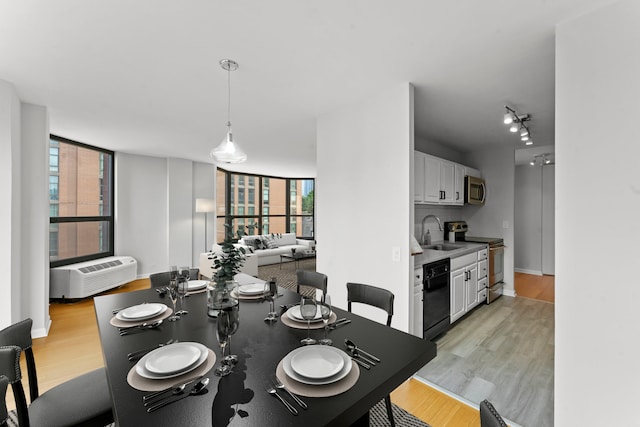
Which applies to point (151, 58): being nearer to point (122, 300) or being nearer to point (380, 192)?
point (122, 300)

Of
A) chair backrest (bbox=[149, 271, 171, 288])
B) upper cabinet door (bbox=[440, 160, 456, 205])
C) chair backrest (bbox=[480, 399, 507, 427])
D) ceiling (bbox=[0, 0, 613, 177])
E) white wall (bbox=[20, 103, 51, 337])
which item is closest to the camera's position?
chair backrest (bbox=[480, 399, 507, 427])

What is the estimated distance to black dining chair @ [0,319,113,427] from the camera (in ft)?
3.93

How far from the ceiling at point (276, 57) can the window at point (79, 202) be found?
1.15 m

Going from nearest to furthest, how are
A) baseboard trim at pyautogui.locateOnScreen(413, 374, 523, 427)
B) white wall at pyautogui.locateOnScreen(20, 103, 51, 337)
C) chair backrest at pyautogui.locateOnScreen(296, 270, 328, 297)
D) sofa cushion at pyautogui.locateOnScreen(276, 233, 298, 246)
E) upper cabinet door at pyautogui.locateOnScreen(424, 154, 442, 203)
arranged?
baseboard trim at pyautogui.locateOnScreen(413, 374, 523, 427) → chair backrest at pyautogui.locateOnScreen(296, 270, 328, 297) → white wall at pyautogui.locateOnScreen(20, 103, 51, 337) → upper cabinet door at pyautogui.locateOnScreen(424, 154, 442, 203) → sofa cushion at pyautogui.locateOnScreen(276, 233, 298, 246)

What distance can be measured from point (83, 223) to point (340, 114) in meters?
4.76

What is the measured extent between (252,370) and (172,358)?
0.33 meters

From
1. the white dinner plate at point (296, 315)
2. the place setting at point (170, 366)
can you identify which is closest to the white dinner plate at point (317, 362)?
the white dinner plate at point (296, 315)

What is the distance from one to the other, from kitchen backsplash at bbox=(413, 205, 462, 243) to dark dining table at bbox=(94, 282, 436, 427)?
291 cm

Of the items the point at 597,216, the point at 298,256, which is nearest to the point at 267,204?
the point at 298,256

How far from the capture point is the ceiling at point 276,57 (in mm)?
1563

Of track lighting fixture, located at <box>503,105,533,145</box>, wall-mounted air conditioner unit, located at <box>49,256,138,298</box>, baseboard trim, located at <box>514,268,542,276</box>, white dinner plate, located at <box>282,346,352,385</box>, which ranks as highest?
track lighting fixture, located at <box>503,105,533,145</box>

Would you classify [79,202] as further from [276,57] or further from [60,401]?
[276,57]

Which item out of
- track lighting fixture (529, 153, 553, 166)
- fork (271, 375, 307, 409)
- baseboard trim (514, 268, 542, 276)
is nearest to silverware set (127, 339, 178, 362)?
fork (271, 375, 307, 409)

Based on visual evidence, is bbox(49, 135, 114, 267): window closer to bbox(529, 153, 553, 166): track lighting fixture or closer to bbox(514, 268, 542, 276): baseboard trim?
bbox(529, 153, 553, 166): track lighting fixture
